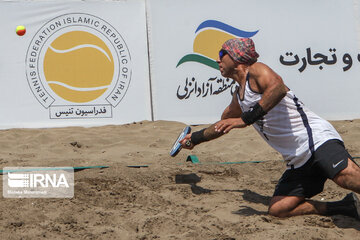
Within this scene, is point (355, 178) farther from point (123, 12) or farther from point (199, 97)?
point (123, 12)

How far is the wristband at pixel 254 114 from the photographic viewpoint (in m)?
3.45

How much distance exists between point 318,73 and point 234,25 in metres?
1.53

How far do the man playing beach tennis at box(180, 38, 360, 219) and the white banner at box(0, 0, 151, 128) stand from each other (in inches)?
168

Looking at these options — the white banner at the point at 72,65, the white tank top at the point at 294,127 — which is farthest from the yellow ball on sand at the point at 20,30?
the white tank top at the point at 294,127

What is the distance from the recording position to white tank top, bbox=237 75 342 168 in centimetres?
358

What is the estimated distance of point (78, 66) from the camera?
7.92 meters

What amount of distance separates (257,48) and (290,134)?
4.79 metres

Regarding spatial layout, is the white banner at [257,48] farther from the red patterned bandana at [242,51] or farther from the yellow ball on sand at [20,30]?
the red patterned bandana at [242,51]

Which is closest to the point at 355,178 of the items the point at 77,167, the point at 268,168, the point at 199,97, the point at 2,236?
the point at 268,168

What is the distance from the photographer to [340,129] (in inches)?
270

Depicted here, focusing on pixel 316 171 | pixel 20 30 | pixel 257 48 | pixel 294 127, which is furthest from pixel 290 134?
pixel 20 30

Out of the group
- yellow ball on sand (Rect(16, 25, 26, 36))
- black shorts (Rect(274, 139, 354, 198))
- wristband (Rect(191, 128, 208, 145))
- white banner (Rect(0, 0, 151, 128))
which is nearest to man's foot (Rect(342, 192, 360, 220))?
black shorts (Rect(274, 139, 354, 198))

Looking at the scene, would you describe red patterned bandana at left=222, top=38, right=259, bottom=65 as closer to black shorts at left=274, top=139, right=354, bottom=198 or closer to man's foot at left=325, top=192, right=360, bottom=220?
black shorts at left=274, top=139, right=354, bottom=198

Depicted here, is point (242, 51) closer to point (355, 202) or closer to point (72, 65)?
point (355, 202)
